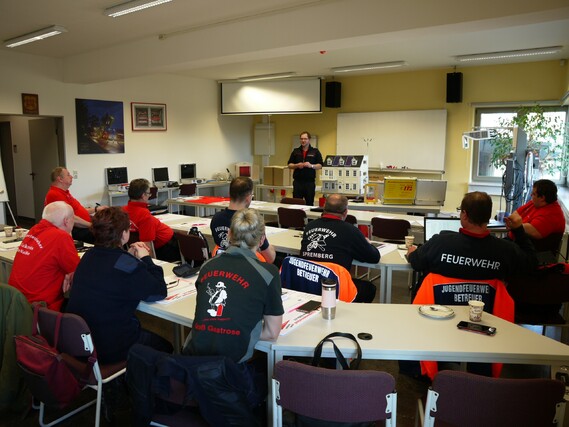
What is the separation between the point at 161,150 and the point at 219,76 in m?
2.09

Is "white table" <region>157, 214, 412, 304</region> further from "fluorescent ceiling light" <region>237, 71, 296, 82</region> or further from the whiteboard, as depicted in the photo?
the whiteboard

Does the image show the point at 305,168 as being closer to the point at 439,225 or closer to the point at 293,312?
the point at 439,225

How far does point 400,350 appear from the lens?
193 centimetres

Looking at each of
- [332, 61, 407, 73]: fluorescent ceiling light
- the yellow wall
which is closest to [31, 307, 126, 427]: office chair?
[332, 61, 407, 73]: fluorescent ceiling light

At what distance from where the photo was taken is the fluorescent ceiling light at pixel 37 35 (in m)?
5.68

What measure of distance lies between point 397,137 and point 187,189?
14.5ft

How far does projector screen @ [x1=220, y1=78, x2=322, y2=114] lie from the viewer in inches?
382

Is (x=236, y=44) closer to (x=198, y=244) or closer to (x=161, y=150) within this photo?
(x=198, y=244)

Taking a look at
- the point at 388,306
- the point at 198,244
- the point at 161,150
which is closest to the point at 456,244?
the point at 388,306

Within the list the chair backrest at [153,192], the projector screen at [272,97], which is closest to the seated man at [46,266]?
→ the chair backrest at [153,192]

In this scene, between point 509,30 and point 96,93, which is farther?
point 96,93

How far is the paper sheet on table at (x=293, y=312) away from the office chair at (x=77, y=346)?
2.98 ft

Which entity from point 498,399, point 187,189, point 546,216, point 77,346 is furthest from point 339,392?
point 187,189

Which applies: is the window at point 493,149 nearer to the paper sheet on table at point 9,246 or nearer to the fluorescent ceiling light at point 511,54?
the fluorescent ceiling light at point 511,54
